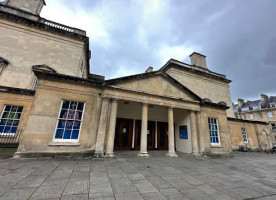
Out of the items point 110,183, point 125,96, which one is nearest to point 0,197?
point 110,183

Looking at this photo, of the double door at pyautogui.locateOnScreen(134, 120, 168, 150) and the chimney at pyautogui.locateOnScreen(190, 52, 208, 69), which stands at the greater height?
the chimney at pyautogui.locateOnScreen(190, 52, 208, 69)

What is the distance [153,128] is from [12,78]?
13004 millimetres

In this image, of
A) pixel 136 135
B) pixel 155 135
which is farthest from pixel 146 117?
pixel 155 135

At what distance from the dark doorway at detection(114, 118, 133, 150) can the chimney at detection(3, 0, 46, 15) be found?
15.5 meters

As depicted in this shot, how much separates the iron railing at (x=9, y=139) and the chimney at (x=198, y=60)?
20838mm

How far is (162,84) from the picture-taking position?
8617mm

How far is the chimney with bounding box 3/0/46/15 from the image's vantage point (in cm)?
1203

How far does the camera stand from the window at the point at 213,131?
9435 mm

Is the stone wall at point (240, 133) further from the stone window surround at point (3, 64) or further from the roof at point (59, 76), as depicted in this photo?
the stone window surround at point (3, 64)

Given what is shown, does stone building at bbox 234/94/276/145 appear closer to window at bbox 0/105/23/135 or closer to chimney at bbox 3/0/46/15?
window at bbox 0/105/23/135

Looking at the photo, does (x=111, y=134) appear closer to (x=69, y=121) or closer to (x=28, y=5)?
(x=69, y=121)

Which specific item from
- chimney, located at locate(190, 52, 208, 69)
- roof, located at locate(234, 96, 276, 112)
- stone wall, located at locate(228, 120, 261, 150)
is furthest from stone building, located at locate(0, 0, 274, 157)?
roof, located at locate(234, 96, 276, 112)

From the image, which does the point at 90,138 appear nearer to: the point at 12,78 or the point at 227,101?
the point at 12,78

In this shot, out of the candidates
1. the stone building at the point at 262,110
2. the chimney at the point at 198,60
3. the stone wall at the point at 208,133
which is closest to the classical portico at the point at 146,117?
the stone wall at the point at 208,133
